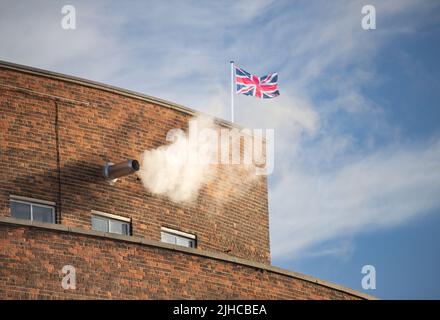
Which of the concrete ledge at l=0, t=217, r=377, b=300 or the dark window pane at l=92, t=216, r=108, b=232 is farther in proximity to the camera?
the dark window pane at l=92, t=216, r=108, b=232

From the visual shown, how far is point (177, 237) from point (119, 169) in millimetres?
2956

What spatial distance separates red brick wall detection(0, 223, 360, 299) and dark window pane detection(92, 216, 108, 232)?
401cm

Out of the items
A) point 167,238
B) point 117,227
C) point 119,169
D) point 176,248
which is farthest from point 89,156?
point 176,248

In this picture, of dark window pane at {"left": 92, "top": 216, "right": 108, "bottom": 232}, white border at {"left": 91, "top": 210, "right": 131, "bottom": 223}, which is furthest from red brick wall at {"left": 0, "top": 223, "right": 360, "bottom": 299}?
white border at {"left": 91, "top": 210, "right": 131, "bottom": 223}

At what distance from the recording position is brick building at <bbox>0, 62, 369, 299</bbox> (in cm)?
2934

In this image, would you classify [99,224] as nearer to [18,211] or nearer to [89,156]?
[89,156]

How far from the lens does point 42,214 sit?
3400cm

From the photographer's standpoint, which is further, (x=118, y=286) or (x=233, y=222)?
(x=233, y=222)

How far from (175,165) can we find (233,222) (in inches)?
95.2

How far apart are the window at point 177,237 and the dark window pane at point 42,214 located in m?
3.31

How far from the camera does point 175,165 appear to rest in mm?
36812

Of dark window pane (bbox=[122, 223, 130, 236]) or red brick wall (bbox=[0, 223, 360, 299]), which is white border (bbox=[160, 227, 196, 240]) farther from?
red brick wall (bbox=[0, 223, 360, 299])
